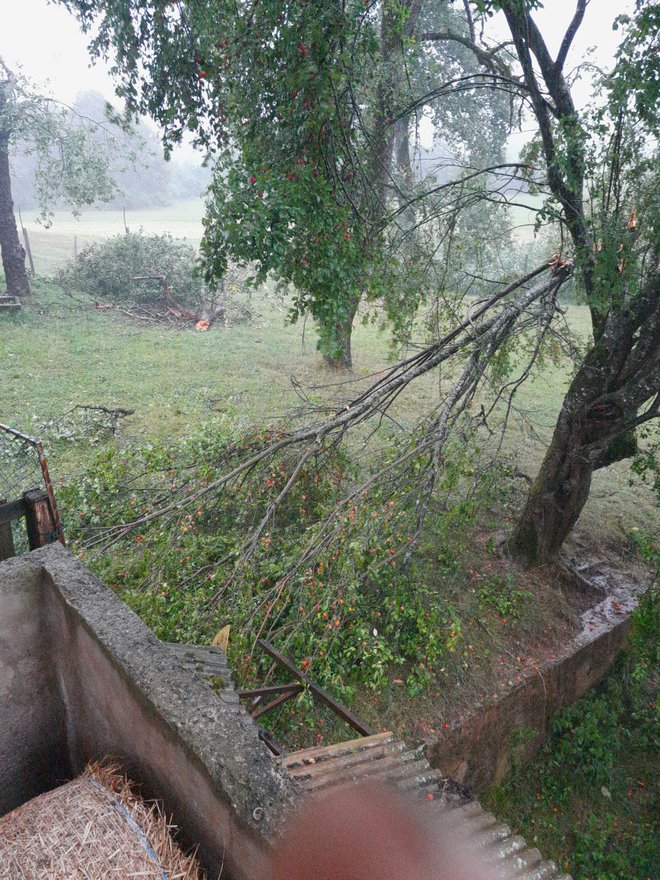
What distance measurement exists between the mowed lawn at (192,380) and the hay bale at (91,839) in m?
5.01

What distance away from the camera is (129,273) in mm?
16953

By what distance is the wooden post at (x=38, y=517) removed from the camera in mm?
3455

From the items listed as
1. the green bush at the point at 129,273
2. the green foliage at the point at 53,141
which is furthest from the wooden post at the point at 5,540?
the green bush at the point at 129,273

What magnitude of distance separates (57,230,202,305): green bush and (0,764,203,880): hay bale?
15616 mm

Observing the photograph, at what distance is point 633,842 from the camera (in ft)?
16.9

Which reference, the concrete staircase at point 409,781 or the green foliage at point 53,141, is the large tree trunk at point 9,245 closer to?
the green foliage at point 53,141

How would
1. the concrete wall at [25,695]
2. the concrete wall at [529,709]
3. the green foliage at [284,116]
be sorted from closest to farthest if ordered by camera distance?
the concrete wall at [25,695]
the green foliage at [284,116]
the concrete wall at [529,709]

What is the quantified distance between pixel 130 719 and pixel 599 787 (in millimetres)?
5055

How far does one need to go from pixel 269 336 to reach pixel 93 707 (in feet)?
44.1

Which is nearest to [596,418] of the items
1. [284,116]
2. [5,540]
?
[284,116]

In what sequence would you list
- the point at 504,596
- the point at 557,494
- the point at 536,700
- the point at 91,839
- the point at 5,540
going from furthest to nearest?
the point at 557,494
the point at 504,596
the point at 536,700
the point at 5,540
the point at 91,839

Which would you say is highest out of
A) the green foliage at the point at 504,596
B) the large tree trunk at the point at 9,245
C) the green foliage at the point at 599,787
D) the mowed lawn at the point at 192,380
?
the large tree trunk at the point at 9,245

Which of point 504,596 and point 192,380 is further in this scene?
point 192,380

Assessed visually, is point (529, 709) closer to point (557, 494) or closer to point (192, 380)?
point (557, 494)
